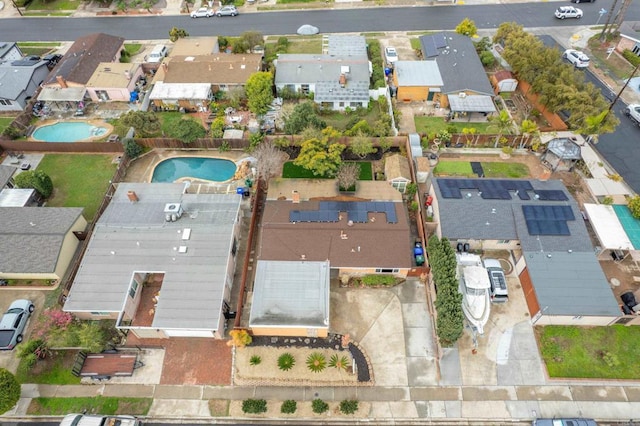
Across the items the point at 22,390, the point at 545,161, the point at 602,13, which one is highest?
the point at 602,13

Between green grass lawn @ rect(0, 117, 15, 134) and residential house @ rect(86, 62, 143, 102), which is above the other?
residential house @ rect(86, 62, 143, 102)

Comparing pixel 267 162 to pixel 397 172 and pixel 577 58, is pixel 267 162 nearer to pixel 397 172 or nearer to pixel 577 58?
pixel 397 172

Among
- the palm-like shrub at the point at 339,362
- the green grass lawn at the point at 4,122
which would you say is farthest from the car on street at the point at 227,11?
the palm-like shrub at the point at 339,362

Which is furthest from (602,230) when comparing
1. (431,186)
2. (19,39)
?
(19,39)

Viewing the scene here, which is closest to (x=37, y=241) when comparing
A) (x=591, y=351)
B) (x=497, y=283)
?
(x=497, y=283)

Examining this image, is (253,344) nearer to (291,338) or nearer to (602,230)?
(291,338)

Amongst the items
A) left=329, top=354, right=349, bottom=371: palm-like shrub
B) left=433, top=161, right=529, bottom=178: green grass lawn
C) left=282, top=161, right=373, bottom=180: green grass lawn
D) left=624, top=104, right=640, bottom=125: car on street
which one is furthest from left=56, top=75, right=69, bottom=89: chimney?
left=624, top=104, right=640, bottom=125: car on street

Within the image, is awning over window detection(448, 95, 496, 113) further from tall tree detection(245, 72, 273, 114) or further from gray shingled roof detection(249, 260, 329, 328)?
gray shingled roof detection(249, 260, 329, 328)
